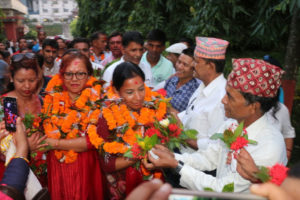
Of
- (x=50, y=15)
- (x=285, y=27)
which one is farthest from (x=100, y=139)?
(x=50, y=15)

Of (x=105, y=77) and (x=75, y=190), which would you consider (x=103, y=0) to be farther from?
(x=75, y=190)

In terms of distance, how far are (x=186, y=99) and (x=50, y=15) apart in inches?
3662

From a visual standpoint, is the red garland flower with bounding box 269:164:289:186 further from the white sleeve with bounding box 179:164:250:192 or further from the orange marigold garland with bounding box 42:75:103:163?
the orange marigold garland with bounding box 42:75:103:163

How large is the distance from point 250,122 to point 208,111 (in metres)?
0.70

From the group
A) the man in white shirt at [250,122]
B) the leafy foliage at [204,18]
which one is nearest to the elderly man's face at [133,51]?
the leafy foliage at [204,18]

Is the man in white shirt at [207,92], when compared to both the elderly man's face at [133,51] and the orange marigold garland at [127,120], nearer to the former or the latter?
the orange marigold garland at [127,120]

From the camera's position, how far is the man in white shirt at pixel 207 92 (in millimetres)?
2744

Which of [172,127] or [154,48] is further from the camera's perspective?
[154,48]

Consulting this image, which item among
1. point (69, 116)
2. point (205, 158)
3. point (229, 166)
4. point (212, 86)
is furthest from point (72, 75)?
point (229, 166)

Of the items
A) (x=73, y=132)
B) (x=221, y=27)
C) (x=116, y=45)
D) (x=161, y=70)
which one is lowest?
(x=73, y=132)

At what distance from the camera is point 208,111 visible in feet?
9.03

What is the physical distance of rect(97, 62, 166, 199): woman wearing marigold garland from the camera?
2.49m

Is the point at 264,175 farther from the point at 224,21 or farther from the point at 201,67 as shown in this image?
the point at 224,21

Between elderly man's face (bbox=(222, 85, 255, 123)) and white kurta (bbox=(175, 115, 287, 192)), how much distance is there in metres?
0.10
